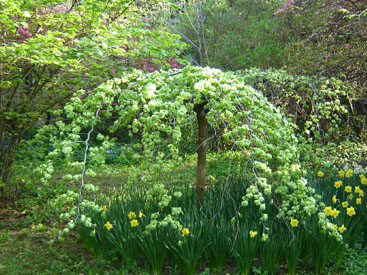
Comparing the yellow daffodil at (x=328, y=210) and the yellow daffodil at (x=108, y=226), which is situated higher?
the yellow daffodil at (x=328, y=210)

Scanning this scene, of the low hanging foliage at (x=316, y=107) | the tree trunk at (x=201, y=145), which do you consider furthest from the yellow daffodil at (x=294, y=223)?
the tree trunk at (x=201, y=145)

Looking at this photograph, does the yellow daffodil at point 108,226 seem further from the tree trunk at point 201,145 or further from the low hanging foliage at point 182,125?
the tree trunk at point 201,145

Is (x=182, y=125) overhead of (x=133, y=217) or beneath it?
overhead

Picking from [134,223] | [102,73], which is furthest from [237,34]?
[134,223]

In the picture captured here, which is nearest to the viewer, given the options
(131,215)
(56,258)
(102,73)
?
(131,215)

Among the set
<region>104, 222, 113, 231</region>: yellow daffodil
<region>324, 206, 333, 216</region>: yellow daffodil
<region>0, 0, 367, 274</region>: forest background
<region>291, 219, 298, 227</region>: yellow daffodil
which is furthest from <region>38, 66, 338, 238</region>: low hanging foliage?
<region>104, 222, 113, 231</region>: yellow daffodil

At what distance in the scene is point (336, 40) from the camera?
582 cm

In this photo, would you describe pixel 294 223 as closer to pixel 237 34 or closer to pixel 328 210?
pixel 328 210

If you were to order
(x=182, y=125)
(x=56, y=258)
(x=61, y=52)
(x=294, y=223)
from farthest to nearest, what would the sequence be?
(x=61, y=52)
(x=56, y=258)
(x=294, y=223)
(x=182, y=125)

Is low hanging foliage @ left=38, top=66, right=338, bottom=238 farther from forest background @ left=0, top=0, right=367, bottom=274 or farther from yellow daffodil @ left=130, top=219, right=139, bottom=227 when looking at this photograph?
yellow daffodil @ left=130, top=219, right=139, bottom=227

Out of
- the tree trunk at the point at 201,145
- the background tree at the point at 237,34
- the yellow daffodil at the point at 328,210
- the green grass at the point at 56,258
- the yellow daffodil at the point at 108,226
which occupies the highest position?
the background tree at the point at 237,34

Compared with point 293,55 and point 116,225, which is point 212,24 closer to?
point 293,55

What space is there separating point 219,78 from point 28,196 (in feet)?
12.1

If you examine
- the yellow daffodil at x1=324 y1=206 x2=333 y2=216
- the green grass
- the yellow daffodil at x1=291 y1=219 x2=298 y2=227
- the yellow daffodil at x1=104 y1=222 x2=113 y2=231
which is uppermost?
the yellow daffodil at x1=324 y1=206 x2=333 y2=216
